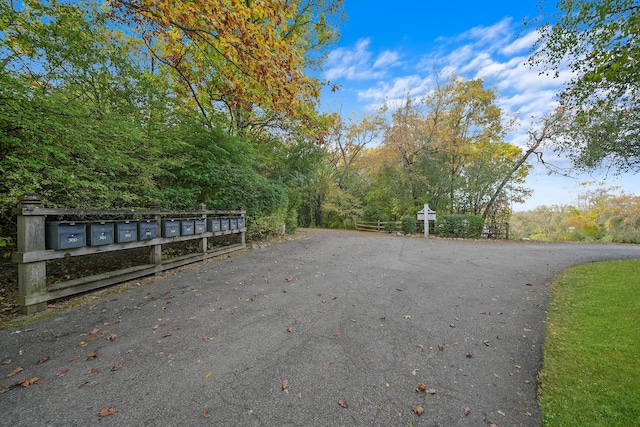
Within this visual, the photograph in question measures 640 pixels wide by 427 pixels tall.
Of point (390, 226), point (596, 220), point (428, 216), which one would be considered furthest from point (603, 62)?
point (596, 220)

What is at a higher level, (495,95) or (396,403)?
(495,95)

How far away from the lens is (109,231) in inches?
163

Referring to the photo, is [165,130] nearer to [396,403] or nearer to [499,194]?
[396,403]

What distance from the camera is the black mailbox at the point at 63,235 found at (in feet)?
11.5

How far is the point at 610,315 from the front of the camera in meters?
3.51

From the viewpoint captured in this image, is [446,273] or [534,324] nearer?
[534,324]

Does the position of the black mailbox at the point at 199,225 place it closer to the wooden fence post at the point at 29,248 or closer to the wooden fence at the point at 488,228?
the wooden fence post at the point at 29,248

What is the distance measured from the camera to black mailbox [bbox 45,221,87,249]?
11.5 feet

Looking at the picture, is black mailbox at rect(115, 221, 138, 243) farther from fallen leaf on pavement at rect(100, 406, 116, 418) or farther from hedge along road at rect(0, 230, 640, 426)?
fallen leaf on pavement at rect(100, 406, 116, 418)

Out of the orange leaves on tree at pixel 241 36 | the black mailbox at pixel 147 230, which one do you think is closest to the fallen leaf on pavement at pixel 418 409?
the black mailbox at pixel 147 230

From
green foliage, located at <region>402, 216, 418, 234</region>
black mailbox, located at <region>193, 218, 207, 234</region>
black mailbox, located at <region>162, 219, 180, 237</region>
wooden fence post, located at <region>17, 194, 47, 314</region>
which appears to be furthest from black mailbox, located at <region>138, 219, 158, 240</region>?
green foliage, located at <region>402, 216, 418, 234</region>

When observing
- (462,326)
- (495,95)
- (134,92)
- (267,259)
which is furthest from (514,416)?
(495,95)

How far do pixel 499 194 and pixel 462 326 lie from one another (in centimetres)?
1616

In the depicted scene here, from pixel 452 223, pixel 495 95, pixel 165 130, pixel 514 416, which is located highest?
pixel 495 95
